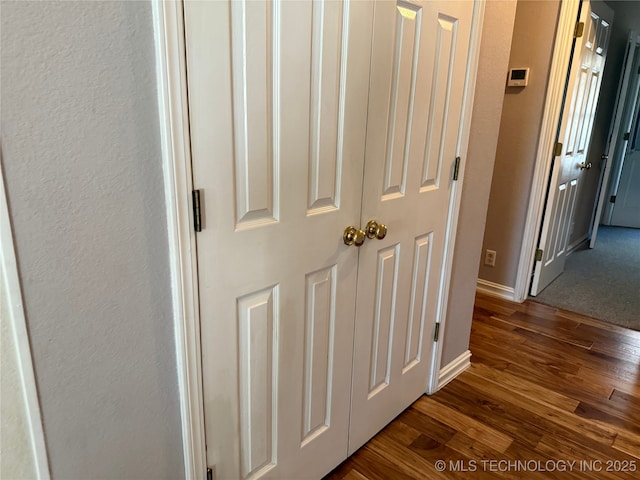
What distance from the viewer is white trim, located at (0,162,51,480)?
2.37 ft

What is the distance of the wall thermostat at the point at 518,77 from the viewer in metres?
2.90

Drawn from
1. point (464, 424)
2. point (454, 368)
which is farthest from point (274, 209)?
point (454, 368)

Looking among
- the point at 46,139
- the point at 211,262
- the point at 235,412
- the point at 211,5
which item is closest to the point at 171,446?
the point at 235,412

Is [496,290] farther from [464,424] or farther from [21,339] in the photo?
[21,339]

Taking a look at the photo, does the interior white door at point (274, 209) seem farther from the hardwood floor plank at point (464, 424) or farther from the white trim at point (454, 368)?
the white trim at point (454, 368)

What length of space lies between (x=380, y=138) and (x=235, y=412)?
905mm

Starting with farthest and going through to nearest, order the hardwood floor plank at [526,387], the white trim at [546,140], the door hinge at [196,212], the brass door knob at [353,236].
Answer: the white trim at [546,140]
the hardwood floor plank at [526,387]
the brass door knob at [353,236]
the door hinge at [196,212]

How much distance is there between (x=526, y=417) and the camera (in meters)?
1.99

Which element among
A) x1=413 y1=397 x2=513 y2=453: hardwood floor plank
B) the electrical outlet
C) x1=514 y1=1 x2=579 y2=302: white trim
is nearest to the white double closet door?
x1=413 y1=397 x2=513 y2=453: hardwood floor plank

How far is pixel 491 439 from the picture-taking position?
1.85m

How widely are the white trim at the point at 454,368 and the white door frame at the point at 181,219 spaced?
1353mm

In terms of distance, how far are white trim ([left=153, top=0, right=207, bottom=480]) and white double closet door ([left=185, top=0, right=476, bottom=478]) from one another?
24mm

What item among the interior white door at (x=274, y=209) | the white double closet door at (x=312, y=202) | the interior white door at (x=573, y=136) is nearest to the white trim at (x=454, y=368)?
the white double closet door at (x=312, y=202)

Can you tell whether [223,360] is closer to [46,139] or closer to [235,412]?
[235,412]
